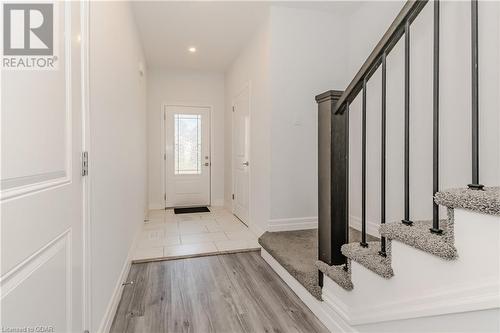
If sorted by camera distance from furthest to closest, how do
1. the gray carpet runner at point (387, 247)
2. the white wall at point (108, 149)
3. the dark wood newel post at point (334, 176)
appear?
the dark wood newel post at point (334, 176), the white wall at point (108, 149), the gray carpet runner at point (387, 247)

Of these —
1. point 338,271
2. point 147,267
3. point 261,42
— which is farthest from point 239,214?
point 338,271

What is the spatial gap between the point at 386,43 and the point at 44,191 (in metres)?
1.45

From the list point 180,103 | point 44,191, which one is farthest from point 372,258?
point 180,103

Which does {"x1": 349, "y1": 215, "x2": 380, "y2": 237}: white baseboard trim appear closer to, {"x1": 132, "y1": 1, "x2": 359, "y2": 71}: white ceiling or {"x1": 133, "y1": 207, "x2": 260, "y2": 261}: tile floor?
{"x1": 133, "y1": 207, "x2": 260, "y2": 261}: tile floor

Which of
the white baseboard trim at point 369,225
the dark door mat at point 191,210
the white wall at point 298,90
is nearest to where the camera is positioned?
the white baseboard trim at point 369,225

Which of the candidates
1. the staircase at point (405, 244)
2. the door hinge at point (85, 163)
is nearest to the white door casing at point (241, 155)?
the staircase at point (405, 244)

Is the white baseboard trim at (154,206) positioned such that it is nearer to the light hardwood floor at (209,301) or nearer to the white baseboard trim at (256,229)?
the white baseboard trim at (256,229)

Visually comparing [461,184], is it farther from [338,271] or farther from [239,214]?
[239,214]

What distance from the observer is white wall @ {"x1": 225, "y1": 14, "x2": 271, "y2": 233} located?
3.12 meters

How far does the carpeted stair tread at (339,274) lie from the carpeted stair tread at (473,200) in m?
0.73

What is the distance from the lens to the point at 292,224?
3.10 m

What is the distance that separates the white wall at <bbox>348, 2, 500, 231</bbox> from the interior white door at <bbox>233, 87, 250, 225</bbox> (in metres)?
1.45

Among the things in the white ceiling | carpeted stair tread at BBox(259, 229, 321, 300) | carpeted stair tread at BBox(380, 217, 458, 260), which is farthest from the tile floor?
the white ceiling

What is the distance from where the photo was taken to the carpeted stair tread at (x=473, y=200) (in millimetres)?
752
